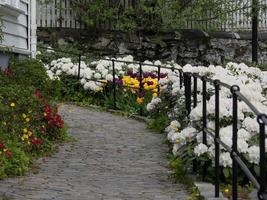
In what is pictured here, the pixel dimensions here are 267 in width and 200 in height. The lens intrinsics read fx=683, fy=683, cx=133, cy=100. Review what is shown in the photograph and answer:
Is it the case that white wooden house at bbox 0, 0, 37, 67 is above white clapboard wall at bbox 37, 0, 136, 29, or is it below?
Answer: below

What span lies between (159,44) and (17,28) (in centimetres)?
808

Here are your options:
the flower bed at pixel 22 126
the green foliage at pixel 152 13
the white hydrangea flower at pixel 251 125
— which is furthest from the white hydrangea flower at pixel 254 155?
the green foliage at pixel 152 13

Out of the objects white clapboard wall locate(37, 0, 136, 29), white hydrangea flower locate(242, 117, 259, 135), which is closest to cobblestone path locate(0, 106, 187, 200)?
white hydrangea flower locate(242, 117, 259, 135)

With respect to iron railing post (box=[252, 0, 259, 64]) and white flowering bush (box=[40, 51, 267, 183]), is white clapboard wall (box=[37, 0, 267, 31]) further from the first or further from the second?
white flowering bush (box=[40, 51, 267, 183])

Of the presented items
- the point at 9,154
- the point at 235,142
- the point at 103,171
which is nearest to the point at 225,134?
the point at 235,142

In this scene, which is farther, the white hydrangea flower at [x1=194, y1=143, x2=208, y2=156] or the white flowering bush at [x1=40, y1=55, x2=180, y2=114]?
the white flowering bush at [x1=40, y1=55, x2=180, y2=114]

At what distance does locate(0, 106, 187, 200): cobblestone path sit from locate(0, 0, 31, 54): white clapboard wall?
70.1 inches

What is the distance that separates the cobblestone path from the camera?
6.60 meters

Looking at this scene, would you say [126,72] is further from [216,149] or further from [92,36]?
[216,149]

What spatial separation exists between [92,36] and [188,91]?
37.2 feet

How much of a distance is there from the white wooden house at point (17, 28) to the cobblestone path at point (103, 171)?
5.44 feet

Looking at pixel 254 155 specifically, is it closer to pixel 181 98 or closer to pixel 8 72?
pixel 181 98

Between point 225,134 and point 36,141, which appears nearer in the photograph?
point 225,134

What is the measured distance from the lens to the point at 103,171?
780 cm
